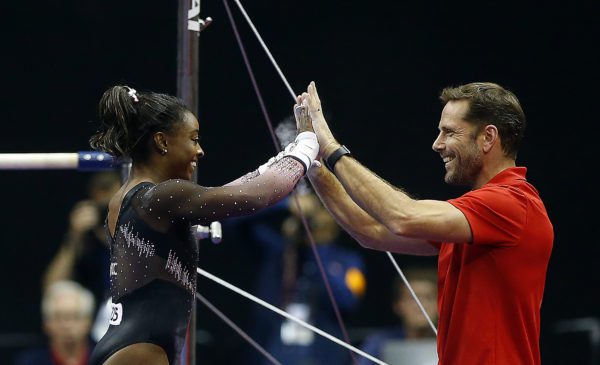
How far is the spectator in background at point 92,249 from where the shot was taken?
5035 millimetres

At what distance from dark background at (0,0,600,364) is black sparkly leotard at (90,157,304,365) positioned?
10.3 ft

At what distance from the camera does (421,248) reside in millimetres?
3137

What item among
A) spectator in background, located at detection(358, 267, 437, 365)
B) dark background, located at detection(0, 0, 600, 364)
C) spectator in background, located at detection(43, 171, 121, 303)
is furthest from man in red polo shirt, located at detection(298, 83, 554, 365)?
dark background, located at detection(0, 0, 600, 364)

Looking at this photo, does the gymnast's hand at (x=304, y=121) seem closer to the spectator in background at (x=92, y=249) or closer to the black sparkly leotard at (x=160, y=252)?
the black sparkly leotard at (x=160, y=252)

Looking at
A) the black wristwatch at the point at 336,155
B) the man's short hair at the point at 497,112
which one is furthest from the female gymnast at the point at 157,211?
the man's short hair at the point at 497,112

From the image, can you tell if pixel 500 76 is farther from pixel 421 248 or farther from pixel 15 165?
pixel 15 165

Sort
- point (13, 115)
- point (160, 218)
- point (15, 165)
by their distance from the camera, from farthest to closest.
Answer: point (13, 115), point (15, 165), point (160, 218)

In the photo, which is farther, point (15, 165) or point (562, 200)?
point (562, 200)

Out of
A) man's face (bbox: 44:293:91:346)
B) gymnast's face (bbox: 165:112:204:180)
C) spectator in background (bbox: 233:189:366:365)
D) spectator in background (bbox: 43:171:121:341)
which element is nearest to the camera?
gymnast's face (bbox: 165:112:204:180)

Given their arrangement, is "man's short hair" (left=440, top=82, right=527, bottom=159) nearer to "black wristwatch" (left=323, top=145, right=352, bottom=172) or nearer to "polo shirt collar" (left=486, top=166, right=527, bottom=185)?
"polo shirt collar" (left=486, top=166, right=527, bottom=185)

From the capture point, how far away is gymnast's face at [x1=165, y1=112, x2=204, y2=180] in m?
2.67

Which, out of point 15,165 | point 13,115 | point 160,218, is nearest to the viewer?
point 160,218

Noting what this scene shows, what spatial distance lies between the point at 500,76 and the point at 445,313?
3.22 metres

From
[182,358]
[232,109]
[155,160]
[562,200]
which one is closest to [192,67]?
[155,160]
